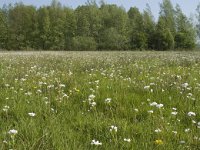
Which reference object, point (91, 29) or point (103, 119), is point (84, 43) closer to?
point (91, 29)

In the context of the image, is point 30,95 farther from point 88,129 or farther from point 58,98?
point 88,129

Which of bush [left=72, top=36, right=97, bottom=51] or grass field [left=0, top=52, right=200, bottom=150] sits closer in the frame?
grass field [left=0, top=52, right=200, bottom=150]

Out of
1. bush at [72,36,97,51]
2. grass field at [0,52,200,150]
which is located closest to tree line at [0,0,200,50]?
bush at [72,36,97,51]

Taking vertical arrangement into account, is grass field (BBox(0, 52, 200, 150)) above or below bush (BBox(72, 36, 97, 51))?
below

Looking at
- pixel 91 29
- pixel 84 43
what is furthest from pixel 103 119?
pixel 91 29

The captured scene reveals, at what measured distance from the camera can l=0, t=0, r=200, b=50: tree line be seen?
72688mm

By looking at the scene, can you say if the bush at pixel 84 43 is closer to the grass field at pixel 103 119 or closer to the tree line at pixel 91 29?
the tree line at pixel 91 29

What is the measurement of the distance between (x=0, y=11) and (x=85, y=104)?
8292 cm

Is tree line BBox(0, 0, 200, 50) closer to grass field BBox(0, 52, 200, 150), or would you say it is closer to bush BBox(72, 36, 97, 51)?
bush BBox(72, 36, 97, 51)

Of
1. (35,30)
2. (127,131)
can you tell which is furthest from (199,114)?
(35,30)

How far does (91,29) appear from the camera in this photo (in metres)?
82.5

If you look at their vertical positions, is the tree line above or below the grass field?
above

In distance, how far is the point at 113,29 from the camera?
7781 centimetres

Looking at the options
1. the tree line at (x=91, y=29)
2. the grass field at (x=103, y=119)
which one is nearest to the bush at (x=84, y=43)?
the tree line at (x=91, y=29)
